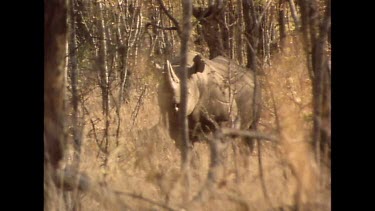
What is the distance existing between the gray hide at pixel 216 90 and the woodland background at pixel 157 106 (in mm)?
51

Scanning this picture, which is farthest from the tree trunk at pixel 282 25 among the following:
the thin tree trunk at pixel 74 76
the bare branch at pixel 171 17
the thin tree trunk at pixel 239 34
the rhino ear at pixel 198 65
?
the thin tree trunk at pixel 74 76

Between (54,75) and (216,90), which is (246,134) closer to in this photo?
(216,90)

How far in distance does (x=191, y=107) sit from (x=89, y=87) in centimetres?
55

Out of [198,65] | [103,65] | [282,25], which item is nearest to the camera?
[282,25]

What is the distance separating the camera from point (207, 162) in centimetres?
405

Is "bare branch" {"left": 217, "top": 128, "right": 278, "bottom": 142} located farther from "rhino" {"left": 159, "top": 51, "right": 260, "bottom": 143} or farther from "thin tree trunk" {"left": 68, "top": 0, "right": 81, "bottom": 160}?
"thin tree trunk" {"left": 68, "top": 0, "right": 81, "bottom": 160}

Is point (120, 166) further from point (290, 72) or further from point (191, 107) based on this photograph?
point (290, 72)

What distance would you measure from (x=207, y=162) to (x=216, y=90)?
0.35 m

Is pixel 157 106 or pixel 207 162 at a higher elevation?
pixel 157 106

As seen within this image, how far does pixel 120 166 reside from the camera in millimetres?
4199

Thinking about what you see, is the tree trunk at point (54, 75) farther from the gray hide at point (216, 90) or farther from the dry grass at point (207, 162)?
the gray hide at point (216, 90)

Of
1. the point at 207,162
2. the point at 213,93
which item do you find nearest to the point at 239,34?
the point at 213,93

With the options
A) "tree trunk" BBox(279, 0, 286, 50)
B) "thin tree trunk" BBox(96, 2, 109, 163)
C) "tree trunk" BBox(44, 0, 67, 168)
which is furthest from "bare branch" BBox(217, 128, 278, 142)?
"tree trunk" BBox(44, 0, 67, 168)

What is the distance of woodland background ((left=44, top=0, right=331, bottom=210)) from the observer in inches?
155
